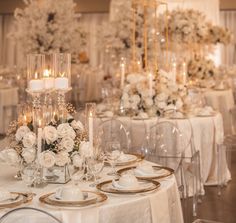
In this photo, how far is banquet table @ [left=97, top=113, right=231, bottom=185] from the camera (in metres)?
6.46

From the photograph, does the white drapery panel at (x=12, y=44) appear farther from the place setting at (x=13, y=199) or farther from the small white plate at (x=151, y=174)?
the place setting at (x=13, y=199)

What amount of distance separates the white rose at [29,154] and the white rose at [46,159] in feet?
0.33

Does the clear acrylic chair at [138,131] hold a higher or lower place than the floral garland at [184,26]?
lower

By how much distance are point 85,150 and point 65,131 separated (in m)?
0.20

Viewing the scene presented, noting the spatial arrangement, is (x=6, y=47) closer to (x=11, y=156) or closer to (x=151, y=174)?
(x=11, y=156)

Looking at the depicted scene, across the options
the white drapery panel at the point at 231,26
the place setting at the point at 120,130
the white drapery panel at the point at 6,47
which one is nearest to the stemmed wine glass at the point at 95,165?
the place setting at the point at 120,130

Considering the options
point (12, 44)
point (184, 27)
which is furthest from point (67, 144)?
point (12, 44)

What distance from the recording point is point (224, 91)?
33.8ft

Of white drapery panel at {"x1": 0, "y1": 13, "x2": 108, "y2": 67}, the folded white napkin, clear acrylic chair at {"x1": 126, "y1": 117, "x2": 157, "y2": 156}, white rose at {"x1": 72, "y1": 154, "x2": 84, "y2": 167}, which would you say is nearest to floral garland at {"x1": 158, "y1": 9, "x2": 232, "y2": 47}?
clear acrylic chair at {"x1": 126, "y1": 117, "x2": 157, "y2": 156}

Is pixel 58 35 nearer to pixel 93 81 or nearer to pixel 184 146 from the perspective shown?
pixel 184 146

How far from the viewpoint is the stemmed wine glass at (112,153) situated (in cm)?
372

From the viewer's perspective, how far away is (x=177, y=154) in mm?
6184

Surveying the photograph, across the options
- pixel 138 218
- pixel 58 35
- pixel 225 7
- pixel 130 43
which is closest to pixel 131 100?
pixel 130 43

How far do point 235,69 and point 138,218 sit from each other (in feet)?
38.2
